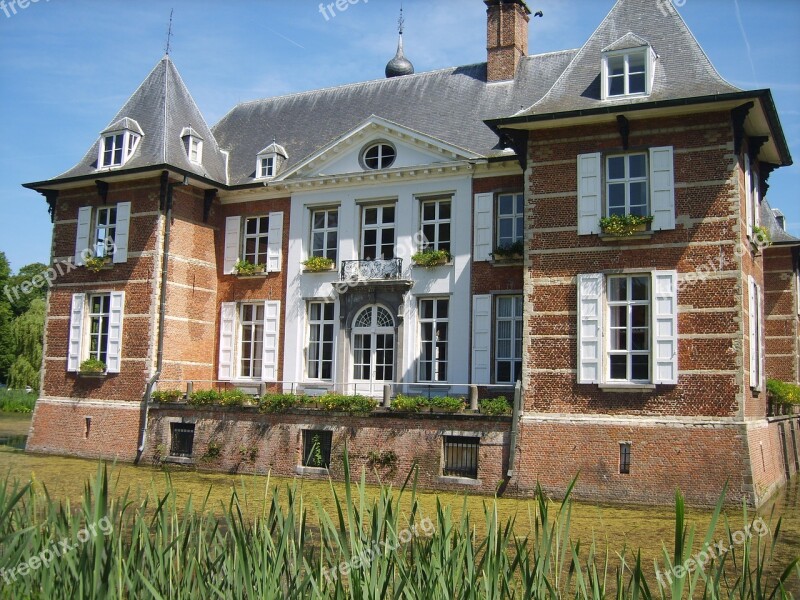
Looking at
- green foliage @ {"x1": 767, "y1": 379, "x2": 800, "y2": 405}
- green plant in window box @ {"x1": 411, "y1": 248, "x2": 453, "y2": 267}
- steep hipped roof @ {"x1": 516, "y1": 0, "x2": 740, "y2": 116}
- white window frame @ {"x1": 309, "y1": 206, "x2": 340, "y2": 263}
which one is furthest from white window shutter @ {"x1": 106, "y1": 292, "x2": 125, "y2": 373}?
green foliage @ {"x1": 767, "y1": 379, "x2": 800, "y2": 405}

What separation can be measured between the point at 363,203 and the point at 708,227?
337 inches

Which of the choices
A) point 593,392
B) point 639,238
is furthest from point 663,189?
point 593,392

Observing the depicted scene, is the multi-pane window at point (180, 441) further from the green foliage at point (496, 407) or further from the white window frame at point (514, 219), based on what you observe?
the white window frame at point (514, 219)

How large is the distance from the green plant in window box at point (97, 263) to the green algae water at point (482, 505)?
4.80 m

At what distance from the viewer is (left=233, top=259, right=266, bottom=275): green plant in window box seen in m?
21.2

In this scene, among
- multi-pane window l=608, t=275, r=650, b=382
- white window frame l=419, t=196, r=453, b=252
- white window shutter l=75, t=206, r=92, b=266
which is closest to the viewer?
multi-pane window l=608, t=275, r=650, b=382

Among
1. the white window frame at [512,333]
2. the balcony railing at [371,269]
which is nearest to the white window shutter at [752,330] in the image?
the white window frame at [512,333]

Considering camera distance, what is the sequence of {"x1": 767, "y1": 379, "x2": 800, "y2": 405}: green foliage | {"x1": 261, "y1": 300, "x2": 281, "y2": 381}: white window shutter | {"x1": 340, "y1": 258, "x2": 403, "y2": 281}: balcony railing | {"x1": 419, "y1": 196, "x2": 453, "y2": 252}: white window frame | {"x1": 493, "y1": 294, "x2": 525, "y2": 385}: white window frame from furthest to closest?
{"x1": 261, "y1": 300, "x2": 281, "y2": 381}: white window shutter
{"x1": 340, "y1": 258, "x2": 403, "y2": 281}: balcony railing
{"x1": 419, "y1": 196, "x2": 453, "y2": 252}: white window frame
{"x1": 767, "y1": 379, "x2": 800, "y2": 405}: green foliage
{"x1": 493, "y1": 294, "x2": 525, "y2": 385}: white window frame

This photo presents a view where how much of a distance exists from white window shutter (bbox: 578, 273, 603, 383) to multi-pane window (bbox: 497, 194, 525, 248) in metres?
3.20

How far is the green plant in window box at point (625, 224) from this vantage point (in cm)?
1518

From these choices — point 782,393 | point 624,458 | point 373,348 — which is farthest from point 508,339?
point 782,393

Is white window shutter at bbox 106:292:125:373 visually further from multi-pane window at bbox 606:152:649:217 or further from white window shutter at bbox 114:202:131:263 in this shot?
multi-pane window at bbox 606:152:649:217

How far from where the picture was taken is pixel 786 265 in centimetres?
2581

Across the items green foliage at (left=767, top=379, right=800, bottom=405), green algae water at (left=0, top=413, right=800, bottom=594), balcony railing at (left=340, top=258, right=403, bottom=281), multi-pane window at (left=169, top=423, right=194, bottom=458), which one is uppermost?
balcony railing at (left=340, top=258, right=403, bottom=281)
